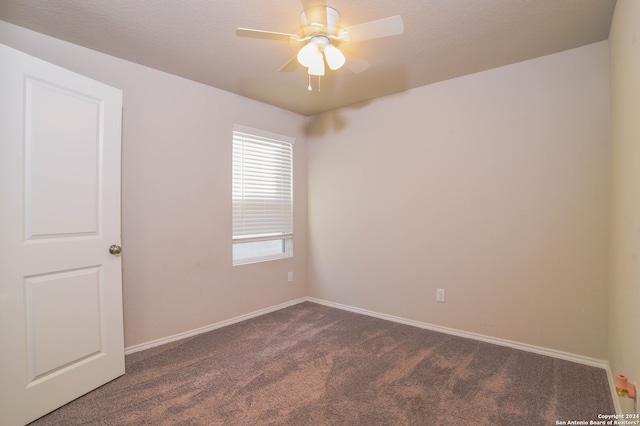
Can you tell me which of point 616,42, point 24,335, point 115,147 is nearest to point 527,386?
point 616,42

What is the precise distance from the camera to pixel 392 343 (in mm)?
2807

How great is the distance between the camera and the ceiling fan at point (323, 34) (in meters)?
1.76

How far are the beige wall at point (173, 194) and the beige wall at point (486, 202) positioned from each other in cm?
123

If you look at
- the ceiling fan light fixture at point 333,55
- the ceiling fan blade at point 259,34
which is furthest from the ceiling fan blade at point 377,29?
the ceiling fan blade at point 259,34

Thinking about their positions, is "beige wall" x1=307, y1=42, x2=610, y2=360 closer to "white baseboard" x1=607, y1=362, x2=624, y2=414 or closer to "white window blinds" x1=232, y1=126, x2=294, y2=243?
"white baseboard" x1=607, y1=362, x2=624, y2=414

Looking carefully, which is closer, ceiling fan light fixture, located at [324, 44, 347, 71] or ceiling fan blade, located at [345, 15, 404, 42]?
ceiling fan blade, located at [345, 15, 404, 42]

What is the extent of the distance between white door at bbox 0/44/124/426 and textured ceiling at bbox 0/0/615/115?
44 cm

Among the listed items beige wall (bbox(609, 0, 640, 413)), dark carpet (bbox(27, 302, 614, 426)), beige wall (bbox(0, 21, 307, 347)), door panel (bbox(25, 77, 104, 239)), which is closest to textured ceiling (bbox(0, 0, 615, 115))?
beige wall (bbox(0, 21, 307, 347))

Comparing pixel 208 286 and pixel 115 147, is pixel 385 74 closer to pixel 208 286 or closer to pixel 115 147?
pixel 115 147

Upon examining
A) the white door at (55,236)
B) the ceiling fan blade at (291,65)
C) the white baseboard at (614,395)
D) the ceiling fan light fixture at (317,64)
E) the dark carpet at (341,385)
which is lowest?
the dark carpet at (341,385)

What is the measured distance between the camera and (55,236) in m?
1.94

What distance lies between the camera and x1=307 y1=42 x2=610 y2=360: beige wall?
2.39 metres

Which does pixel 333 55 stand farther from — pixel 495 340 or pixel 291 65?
pixel 495 340
